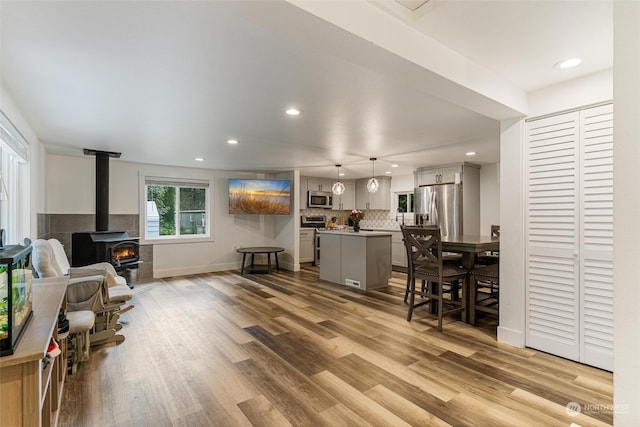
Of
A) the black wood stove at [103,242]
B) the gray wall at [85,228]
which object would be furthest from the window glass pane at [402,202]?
the black wood stove at [103,242]

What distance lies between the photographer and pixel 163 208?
6113 mm

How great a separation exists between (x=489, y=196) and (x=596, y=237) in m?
3.73

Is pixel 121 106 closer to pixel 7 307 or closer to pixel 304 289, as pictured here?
pixel 7 307

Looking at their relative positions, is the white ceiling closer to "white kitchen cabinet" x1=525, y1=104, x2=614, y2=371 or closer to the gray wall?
"white kitchen cabinet" x1=525, y1=104, x2=614, y2=371

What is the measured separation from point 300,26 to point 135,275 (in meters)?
5.81

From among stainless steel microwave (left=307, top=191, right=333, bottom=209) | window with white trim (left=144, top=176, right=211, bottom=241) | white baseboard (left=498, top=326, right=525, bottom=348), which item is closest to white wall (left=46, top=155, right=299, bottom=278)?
window with white trim (left=144, top=176, right=211, bottom=241)

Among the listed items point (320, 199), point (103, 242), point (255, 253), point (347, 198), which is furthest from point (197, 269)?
point (347, 198)

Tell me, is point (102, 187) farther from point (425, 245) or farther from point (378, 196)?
point (378, 196)

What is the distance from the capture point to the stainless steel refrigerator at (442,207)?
18.7 ft

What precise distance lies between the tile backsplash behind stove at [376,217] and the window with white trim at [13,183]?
209 inches

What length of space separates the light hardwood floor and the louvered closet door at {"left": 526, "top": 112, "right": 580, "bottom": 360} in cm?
23

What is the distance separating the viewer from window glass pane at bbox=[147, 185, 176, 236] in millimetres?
5977

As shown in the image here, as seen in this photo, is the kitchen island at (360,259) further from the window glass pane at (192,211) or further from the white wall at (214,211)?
the window glass pane at (192,211)

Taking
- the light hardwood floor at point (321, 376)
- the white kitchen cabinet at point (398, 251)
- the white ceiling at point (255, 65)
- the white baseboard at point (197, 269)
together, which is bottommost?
the light hardwood floor at point (321, 376)
